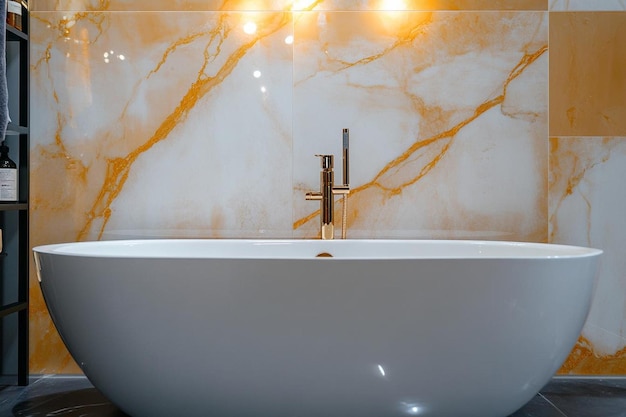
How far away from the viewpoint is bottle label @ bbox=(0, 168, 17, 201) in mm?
2076

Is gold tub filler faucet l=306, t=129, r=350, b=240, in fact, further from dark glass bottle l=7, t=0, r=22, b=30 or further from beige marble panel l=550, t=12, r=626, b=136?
dark glass bottle l=7, t=0, r=22, b=30

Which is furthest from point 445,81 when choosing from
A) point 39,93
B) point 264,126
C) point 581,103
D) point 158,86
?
point 39,93

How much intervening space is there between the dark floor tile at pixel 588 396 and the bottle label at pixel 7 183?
6.38 ft

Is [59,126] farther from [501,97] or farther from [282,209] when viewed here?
[501,97]

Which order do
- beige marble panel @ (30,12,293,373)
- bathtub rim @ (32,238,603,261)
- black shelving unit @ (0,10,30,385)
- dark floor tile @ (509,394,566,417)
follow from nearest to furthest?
dark floor tile @ (509,394,566,417)
bathtub rim @ (32,238,603,261)
black shelving unit @ (0,10,30,385)
beige marble panel @ (30,12,293,373)

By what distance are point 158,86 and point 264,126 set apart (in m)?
0.43

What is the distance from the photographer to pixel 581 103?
2.29 metres

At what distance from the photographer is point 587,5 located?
7.54 feet

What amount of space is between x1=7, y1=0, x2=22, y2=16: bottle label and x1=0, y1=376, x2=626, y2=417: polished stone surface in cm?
130

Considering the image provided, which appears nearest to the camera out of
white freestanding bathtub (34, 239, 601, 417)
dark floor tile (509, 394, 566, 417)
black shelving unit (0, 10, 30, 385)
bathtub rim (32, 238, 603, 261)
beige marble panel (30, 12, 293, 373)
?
white freestanding bathtub (34, 239, 601, 417)

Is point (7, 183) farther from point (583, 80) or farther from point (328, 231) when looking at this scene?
point (583, 80)

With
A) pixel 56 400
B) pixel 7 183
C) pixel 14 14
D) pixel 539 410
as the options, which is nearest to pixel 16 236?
pixel 7 183

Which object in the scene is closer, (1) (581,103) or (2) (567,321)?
(2) (567,321)

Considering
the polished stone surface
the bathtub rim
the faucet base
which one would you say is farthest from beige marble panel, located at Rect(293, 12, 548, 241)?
the polished stone surface
